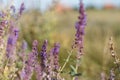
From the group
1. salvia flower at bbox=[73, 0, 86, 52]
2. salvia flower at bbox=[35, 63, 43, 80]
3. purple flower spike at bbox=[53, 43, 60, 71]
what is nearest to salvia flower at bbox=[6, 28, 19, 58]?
salvia flower at bbox=[35, 63, 43, 80]

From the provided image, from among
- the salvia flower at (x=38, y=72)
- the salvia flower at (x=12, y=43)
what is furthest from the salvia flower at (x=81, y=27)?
the salvia flower at (x=12, y=43)

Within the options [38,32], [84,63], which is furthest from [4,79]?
[38,32]

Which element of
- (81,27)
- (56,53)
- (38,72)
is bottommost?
(38,72)

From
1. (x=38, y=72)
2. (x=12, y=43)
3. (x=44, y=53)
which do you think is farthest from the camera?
(x=12, y=43)

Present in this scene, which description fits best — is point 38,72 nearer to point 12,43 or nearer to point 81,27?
point 12,43

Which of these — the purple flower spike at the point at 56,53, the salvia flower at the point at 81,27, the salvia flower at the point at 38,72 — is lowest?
the salvia flower at the point at 38,72

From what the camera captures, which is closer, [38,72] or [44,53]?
[44,53]

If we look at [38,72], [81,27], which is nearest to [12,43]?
[38,72]

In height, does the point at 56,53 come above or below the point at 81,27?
below

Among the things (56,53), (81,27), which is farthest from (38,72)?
(81,27)

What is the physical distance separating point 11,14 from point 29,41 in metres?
4.66

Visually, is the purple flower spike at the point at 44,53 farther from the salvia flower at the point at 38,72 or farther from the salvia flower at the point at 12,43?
the salvia flower at the point at 12,43

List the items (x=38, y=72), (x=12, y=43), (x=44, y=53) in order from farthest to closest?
1. (x=12, y=43)
2. (x=38, y=72)
3. (x=44, y=53)

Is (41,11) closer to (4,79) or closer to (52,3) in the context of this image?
(52,3)
